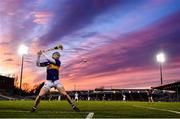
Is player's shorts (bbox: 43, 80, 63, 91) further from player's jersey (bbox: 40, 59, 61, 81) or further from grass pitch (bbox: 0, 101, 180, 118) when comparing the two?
grass pitch (bbox: 0, 101, 180, 118)

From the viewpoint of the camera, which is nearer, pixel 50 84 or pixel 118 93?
pixel 50 84

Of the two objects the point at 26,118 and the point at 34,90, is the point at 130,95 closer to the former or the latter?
the point at 34,90

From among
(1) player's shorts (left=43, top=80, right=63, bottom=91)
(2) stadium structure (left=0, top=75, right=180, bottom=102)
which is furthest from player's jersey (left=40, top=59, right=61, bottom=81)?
(2) stadium structure (left=0, top=75, right=180, bottom=102)

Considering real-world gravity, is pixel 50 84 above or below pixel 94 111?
above

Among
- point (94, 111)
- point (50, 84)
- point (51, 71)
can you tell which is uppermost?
point (51, 71)

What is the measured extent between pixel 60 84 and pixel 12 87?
106594 mm

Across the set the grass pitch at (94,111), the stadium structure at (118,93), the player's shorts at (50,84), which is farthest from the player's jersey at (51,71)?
the stadium structure at (118,93)

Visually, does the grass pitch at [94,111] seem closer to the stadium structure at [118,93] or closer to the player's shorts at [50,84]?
the player's shorts at [50,84]

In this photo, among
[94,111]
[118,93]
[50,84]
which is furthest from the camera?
[118,93]

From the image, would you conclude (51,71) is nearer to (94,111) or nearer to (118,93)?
(94,111)

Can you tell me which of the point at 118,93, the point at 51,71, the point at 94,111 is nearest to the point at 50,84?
the point at 51,71

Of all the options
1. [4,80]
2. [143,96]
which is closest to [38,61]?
[143,96]

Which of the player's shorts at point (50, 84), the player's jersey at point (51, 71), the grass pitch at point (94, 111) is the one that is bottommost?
the grass pitch at point (94, 111)

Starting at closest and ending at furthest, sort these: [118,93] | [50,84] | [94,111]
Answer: [50,84] < [94,111] < [118,93]
